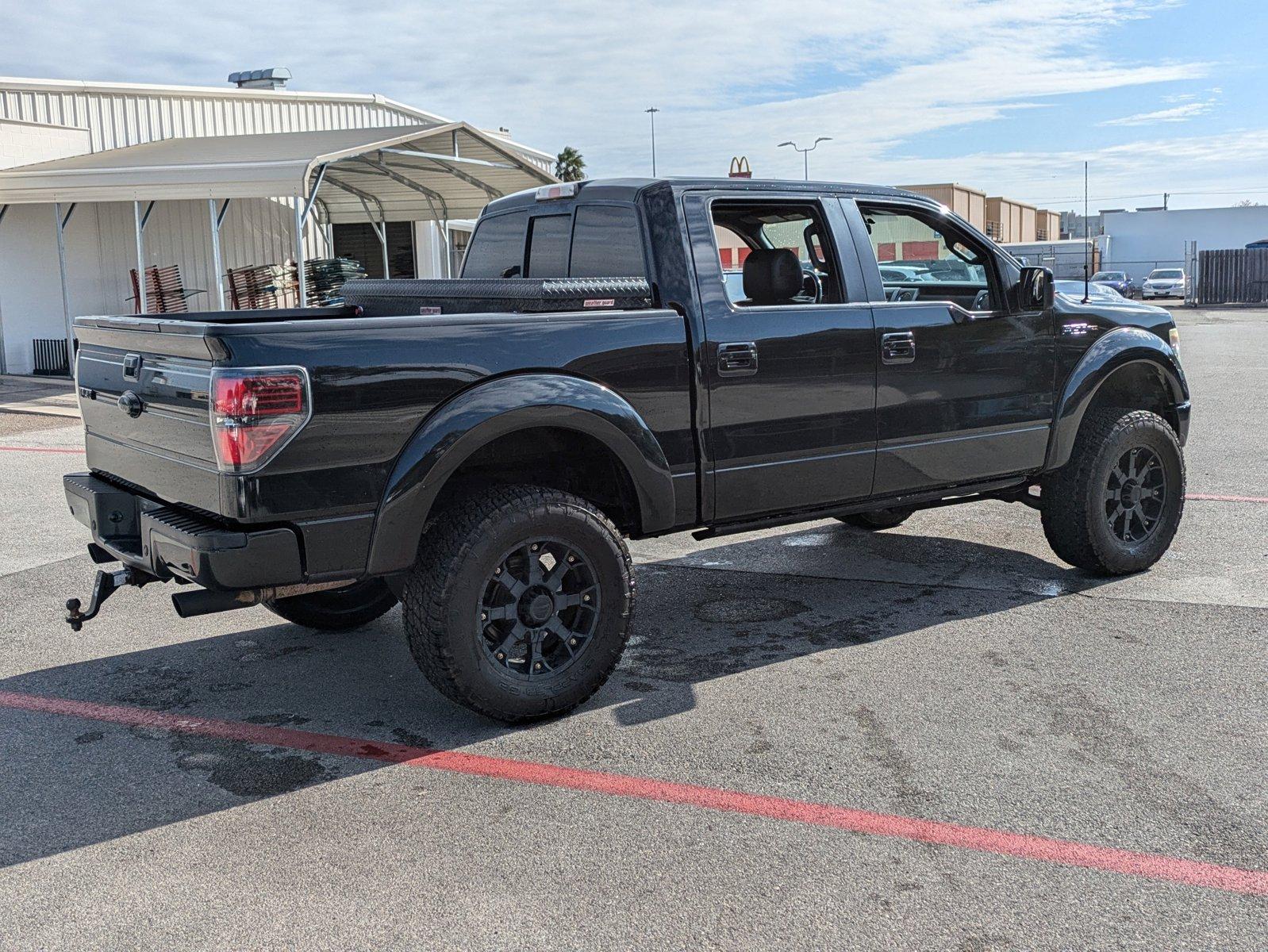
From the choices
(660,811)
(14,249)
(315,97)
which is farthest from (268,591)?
(315,97)

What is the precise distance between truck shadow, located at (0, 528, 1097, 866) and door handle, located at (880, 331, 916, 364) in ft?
3.97

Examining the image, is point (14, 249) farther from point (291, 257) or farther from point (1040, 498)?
point (1040, 498)

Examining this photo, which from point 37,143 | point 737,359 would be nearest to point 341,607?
point 737,359

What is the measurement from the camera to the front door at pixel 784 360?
4.93 metres

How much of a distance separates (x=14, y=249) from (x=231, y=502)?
19.2 m

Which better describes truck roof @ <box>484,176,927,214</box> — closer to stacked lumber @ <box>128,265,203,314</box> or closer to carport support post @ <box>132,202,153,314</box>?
carport support post @ <box>132,202,153,314</box>

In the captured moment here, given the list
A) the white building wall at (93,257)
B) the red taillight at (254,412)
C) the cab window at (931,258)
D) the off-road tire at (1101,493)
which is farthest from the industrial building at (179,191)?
the red taillight at (254,412)

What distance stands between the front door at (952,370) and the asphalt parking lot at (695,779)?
28.8 inches

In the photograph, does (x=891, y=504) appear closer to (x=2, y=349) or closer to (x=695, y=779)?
(x=695, y=779)

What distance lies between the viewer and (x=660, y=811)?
3760mm

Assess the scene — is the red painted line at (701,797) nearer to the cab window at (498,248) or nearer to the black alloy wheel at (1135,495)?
the cab window at (498,248)

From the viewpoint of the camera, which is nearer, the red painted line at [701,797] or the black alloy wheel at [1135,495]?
the red painted line at [701,797]

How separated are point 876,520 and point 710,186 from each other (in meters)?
3.08

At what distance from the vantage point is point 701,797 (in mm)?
3859
